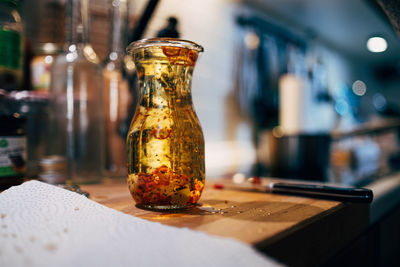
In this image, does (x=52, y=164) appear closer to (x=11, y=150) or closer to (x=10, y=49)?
(x=11, y=150)

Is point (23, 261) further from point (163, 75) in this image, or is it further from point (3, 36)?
point (3, 36)

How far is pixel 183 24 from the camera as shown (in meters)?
1.73

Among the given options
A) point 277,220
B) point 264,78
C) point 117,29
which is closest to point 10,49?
point 117,29

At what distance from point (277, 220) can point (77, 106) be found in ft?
1.62

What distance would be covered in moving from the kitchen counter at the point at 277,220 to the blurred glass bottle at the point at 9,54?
0.30 m

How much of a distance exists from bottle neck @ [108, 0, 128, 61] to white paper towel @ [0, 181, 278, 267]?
1.78 feet

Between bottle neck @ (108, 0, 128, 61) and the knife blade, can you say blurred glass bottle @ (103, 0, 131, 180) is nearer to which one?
bottle neck @ (108, 0, 128, 61)

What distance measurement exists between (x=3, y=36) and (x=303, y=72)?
2.91 metres

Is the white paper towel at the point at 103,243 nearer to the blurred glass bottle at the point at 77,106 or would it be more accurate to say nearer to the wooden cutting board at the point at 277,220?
the wooden cutting board at the point at 277,220

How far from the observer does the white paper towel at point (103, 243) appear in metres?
0.21

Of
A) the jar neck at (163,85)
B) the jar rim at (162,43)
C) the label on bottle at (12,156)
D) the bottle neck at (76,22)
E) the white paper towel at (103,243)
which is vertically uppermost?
the bottle neck at (76,22)

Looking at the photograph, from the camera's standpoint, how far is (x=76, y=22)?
0.67 m

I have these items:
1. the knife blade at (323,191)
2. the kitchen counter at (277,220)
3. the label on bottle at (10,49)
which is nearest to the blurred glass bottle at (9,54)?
the label on bottle at (10,49)

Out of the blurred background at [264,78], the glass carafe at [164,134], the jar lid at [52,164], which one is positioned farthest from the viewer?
the blurred background at [264,78]
